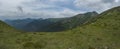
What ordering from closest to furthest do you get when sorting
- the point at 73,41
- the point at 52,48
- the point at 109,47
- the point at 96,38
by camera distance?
1. the point at 52,48
2. the point at 109,47
3. the point at 73,41
4. the point at 96,38

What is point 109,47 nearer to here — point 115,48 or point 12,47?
point 115,48

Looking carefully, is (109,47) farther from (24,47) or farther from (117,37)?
(24,47)

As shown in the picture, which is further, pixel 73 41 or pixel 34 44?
pixel 73 41

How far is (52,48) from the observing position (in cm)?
4291

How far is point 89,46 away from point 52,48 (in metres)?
7.36

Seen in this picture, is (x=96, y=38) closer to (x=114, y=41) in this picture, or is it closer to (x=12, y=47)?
(x=114, y=41)

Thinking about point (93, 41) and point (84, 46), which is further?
point (93, 41)

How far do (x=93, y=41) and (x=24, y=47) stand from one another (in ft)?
51.4

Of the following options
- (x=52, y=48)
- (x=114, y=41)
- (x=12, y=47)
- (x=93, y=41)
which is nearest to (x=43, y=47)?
(x=52, y=48)

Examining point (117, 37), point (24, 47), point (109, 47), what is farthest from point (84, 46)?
point (117, 37)

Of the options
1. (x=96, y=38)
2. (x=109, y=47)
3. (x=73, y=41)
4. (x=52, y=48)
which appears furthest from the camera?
(x=96, y=38)

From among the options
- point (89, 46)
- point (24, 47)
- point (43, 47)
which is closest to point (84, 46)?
point (89, 46)

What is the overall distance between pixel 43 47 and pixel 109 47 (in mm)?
12824

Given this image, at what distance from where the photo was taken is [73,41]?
166 ft
